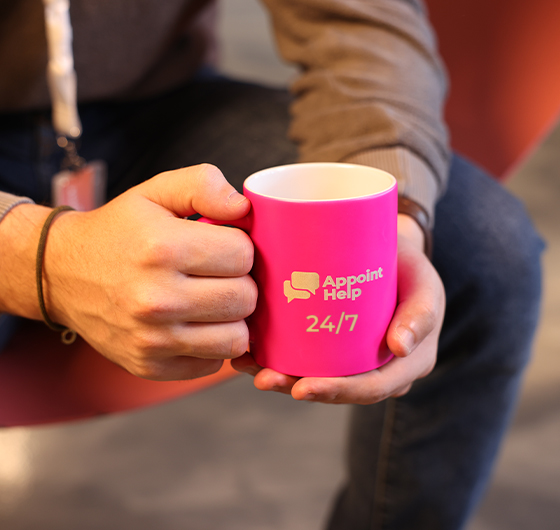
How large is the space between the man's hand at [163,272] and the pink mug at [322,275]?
0.02 metres

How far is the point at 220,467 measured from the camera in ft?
4.32

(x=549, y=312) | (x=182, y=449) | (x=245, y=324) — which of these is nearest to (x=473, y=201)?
(x=245, y=324)

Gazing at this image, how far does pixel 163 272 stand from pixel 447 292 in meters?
0.46

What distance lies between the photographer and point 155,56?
100 centimetres

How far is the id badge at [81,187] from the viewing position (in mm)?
795

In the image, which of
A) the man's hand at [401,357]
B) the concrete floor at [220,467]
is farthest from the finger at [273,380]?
the concrete floor at [220,467]

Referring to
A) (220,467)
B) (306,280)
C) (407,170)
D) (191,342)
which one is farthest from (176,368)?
(220,467)

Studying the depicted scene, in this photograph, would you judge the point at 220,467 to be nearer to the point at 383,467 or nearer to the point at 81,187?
the point at 383,467

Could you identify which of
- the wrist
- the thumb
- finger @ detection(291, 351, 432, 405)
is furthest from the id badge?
finger @ detection(291, 351, 432, 405)

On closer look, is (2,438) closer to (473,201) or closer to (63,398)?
(63,398)

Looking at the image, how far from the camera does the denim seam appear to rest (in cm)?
88

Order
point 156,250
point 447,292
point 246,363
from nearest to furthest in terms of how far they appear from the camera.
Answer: point 156,250 < point 246,363 < point 447,292

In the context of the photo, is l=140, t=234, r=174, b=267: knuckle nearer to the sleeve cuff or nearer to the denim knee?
the sleeve cuff

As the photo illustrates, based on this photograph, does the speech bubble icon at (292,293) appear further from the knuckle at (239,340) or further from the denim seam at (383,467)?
the denim seam at (383,467)
